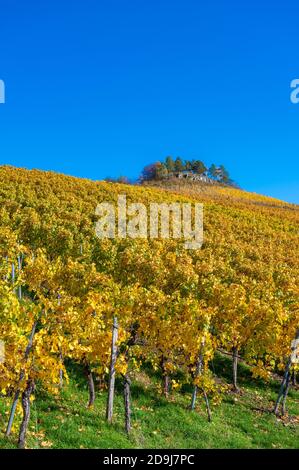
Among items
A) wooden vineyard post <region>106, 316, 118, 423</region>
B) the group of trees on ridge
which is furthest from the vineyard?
the group of trees on ridge

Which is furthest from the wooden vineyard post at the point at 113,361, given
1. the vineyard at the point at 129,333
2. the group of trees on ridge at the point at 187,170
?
the group of trees on ridge at the point at 187,170

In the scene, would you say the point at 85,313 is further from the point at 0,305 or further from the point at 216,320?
the point at 216,320

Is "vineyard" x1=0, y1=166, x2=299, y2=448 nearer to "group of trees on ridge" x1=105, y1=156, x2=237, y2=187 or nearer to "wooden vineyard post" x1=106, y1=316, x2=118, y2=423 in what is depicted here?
"wooden vineyard post" x1=106, y1=316, x2=118, y2=423

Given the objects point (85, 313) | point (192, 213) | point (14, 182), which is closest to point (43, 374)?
point (85, 313)

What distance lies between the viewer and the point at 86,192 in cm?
6831

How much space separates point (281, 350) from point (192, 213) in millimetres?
51517

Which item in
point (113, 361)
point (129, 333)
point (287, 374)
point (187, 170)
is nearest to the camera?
point (113, 361)

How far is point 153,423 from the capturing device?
1680 cm

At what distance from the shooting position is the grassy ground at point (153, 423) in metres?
13.9

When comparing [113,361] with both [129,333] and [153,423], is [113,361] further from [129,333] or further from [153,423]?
[153,423]

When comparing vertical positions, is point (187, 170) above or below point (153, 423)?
above

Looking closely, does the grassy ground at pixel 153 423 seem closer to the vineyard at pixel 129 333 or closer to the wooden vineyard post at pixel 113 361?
the vineyard at pixel 129 333

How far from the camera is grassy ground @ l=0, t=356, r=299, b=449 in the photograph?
45.7ft

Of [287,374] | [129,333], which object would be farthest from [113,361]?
[287,374]
